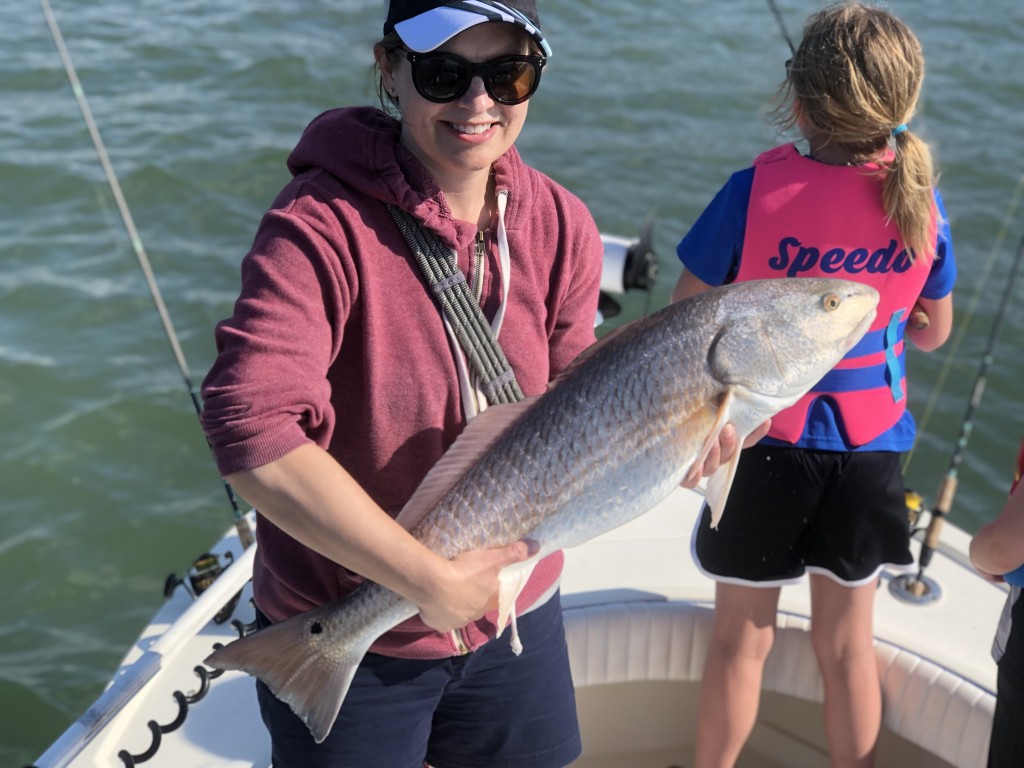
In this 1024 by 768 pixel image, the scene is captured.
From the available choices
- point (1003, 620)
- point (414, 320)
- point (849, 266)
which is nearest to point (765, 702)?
point (1003, 620)

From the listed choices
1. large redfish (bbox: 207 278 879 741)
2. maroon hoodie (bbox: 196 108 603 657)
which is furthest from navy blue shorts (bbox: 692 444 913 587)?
maroon hoodie (bbox: 196 108 603 657)

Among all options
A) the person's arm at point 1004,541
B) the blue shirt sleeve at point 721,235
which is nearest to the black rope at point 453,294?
the blue shirt sleeve at point 721,235

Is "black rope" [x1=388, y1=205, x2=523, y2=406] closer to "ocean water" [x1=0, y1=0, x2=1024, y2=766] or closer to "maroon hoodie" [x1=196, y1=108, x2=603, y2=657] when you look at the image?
"maroon hoodie" [x1=196, y1=108, x2=603, y2=657]

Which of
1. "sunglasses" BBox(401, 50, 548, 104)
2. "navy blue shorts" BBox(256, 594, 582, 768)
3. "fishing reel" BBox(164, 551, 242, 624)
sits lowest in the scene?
"fishing reel" BBox(164, 551, 242, 624)

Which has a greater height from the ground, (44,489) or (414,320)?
(414,320)

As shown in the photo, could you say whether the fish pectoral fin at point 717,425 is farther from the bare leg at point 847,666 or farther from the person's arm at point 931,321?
the person's arm at point 931,321

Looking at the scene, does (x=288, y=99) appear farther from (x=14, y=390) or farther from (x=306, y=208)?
(x=306, y=208)

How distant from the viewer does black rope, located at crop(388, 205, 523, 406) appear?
6.72ft

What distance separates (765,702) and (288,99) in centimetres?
844

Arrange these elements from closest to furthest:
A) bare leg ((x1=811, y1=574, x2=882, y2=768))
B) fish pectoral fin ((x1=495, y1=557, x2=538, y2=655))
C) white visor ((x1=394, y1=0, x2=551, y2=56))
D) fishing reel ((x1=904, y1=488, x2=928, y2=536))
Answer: white visor ((x1=394, y1=0, x2=551, y2=56)) → fish pectoral fin ((x1=495, y1=557, x2=538, y2=655)) → bare leg ((x1=811, y1=574, x2=882, y2=768)) → fishing reel ((x1=904, y1=488, x2=928, y2=536))

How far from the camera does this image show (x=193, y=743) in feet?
9.73

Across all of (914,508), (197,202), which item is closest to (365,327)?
(914,508)

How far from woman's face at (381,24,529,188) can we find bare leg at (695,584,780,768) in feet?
5.44

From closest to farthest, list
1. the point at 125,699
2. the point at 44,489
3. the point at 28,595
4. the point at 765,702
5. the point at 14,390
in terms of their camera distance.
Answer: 1. the point at 125,699
2. the point at 765,702
3. the point at 28,595
4. the point at 44,489
5. the point at 14,390
